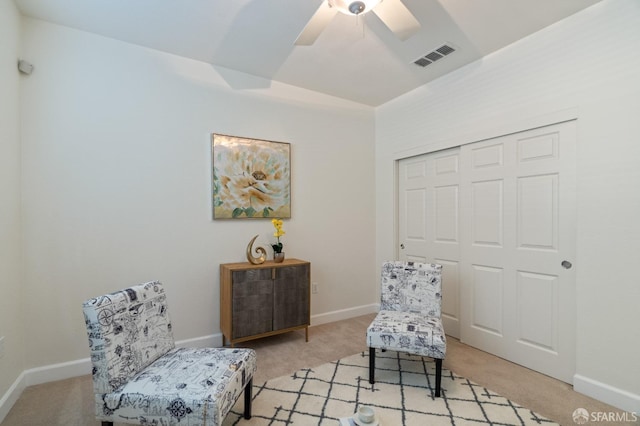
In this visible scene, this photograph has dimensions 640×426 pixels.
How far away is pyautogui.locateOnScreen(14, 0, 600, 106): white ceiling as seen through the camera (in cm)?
223

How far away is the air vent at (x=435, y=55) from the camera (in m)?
2.75

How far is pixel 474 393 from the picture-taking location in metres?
2.21

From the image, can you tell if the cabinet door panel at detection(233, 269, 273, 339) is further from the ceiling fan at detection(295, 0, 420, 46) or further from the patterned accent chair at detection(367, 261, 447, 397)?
the ceiling fan at detection(295, 0, 420, 46)

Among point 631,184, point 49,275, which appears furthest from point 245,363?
point 631,184

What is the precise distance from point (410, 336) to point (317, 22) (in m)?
2.20

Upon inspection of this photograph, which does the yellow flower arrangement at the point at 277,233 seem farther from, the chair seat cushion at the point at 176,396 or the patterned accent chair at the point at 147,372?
the chair seat cushion at the point at 176,396

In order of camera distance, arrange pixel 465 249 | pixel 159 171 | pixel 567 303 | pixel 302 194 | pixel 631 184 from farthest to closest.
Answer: pixel 302 194, pixel 465 249, pixel 159 171, pixel 567 303, pixel 631 184

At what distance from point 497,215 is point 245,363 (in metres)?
2.49

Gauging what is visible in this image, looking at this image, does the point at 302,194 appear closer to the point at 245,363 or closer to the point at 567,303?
the point at 245,363

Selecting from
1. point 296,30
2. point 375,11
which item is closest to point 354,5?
point 375,11

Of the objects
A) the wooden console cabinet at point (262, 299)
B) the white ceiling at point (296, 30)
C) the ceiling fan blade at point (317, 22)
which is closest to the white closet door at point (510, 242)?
the white ceiling at point (296, 30)

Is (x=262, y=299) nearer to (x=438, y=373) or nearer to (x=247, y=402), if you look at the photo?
(x=247, y=402)

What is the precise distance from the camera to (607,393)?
2086mm

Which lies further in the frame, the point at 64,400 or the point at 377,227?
the point at 377,227
